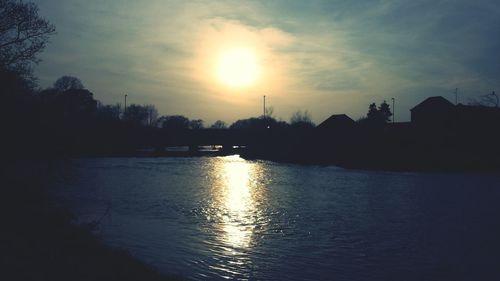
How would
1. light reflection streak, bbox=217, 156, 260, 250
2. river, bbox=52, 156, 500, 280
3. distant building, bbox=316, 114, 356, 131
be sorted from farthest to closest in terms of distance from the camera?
distant building, bbox=316, 114, 356, 131 < light reflection streak, bbox=217, 156, 260, 250 < river, bbox=52, 156, 500, 280

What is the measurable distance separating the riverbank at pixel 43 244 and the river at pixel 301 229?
157 centimetres

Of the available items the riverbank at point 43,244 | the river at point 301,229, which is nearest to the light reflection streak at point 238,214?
the river at point 301,229

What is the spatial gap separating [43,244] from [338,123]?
3142 inches

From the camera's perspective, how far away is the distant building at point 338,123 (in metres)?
87.8

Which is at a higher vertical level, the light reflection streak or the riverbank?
the riverbank

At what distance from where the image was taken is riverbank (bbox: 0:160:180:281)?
10.1 m

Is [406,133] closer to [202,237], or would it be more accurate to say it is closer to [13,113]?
[202,237]

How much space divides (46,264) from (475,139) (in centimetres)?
6440

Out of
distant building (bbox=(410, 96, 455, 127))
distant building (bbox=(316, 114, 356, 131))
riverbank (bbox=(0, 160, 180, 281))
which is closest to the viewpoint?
riverbank (bbox=(0, 160, 180, 281))

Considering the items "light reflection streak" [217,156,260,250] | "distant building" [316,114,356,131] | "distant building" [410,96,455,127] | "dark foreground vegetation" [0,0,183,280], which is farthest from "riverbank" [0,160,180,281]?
"distant building" [410,96,455,127]

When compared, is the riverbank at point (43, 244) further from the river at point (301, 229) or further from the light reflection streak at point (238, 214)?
the light reflection streak at point (238, 214)

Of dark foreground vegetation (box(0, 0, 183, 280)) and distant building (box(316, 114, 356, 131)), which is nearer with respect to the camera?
dark foreground vegetation (box(0, 0, 183, 280))

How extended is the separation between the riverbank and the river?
157 cm

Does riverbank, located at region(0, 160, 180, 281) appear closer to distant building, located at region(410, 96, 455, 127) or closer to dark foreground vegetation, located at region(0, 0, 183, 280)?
dark foreground vegetation, located at region(0, 0, 183, 280)
